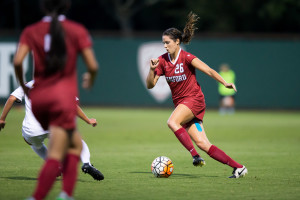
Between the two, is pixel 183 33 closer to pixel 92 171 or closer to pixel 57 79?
pixel 92 171

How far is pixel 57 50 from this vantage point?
5.61 m

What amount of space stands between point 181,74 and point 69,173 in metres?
3.84

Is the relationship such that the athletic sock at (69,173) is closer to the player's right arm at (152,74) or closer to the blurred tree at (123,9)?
the player's right arm at (152,74)

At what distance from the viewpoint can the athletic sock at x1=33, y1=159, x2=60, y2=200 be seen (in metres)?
5.53

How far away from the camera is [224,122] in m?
22.4

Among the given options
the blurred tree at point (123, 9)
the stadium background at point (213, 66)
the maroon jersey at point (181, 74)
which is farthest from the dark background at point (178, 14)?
the maroon jersey at point (181, 74)

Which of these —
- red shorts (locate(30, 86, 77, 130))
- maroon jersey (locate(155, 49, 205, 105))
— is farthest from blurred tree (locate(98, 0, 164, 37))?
red shorts (locate(30, 86, 77, 130))

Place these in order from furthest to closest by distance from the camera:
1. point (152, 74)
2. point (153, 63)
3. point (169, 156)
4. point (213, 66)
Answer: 1. point (213, 66)
2. point (169, 156)
3. point (152, 74)
4. point (153, 63)

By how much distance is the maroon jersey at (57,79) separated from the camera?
5.58m

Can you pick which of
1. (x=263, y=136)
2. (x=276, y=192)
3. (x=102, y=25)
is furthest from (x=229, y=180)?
(x=102, y=25)

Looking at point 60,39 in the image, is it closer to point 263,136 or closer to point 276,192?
point 276,192

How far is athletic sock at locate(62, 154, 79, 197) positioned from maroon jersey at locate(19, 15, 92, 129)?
38 cm

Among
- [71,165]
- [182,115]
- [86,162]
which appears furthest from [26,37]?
[182,115]

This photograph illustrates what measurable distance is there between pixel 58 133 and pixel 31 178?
344 cm
